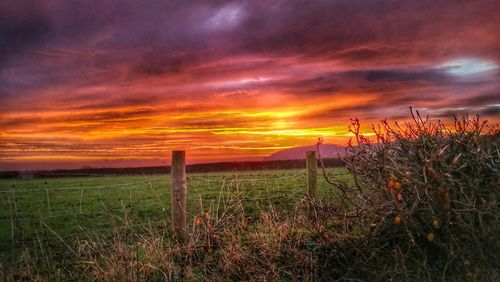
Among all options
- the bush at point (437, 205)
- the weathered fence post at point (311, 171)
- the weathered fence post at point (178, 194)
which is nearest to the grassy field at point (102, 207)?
the weathered fence post at point (311, 171)

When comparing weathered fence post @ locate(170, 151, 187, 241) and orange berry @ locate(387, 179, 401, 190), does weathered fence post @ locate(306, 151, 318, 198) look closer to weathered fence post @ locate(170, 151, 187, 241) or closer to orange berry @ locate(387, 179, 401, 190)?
weathered fence post @ locate(170, 151, 187, 241)

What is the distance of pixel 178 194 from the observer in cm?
881

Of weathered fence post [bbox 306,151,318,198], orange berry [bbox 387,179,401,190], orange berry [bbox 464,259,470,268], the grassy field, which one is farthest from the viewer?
the grassy field

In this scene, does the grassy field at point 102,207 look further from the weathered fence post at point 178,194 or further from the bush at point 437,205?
the bush at point 437,205

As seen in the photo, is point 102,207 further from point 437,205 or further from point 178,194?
point 437,205

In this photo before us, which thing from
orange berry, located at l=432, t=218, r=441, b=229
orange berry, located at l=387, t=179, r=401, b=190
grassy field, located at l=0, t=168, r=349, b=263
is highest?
orange berry, located at l=387, t=179, r=401, b=190

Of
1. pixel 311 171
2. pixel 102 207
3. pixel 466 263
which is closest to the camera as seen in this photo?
pixel 466 263

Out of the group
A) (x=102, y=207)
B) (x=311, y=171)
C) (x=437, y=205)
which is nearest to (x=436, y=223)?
(x=437, y=205)

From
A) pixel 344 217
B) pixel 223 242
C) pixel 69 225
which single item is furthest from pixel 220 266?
pixel 69 225

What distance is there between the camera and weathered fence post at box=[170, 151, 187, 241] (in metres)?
8.73

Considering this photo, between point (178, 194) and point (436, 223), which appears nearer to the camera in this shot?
point (436, 223)

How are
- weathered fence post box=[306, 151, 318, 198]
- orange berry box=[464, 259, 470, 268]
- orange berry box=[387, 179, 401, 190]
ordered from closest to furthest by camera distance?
1. orange berry box=[464, 259, 470, 268]
2. orange berry box=[387, 179, 401, 190]
3. weathered fence post box=[306, 151, 318, 198]

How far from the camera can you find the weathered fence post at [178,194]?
873cm

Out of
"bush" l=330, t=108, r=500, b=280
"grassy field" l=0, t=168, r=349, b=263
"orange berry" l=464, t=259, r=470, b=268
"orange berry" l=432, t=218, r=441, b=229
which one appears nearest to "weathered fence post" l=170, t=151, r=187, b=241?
"grassy field" l=0, t=168, r=349, b=263
